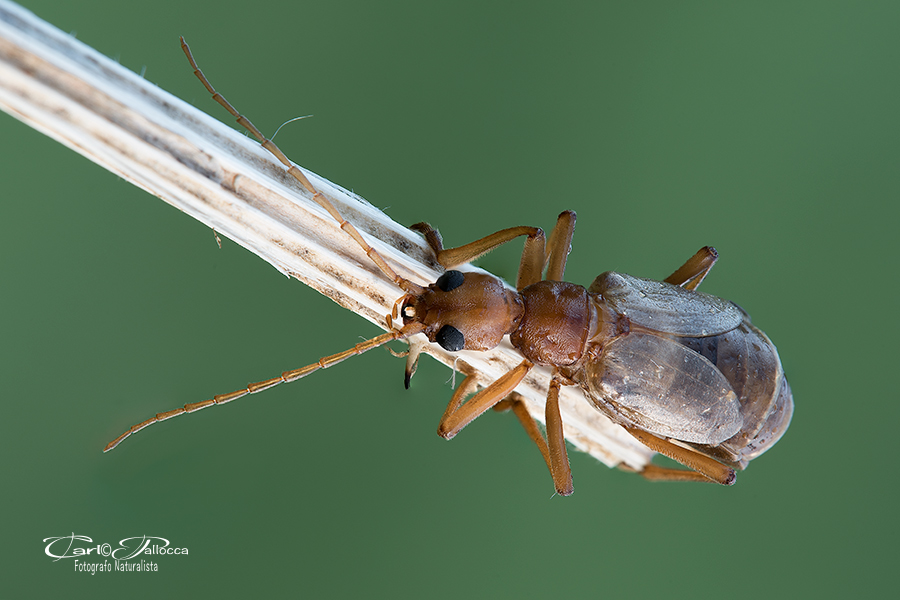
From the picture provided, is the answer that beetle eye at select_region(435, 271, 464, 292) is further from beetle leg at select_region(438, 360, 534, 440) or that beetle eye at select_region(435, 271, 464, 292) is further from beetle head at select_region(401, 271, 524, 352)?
beetle leg at select_region(438, 360, 534, 440)

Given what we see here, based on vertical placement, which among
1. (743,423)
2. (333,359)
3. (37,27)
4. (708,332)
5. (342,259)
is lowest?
(743,423)

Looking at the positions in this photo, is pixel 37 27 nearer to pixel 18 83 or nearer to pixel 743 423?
pixel 18 83

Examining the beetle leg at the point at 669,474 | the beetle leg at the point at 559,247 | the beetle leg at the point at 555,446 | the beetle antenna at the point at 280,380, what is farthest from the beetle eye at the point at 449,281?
the beetle leg at the point at 669,474

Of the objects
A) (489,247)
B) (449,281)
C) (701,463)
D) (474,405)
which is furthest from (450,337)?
(701,463)

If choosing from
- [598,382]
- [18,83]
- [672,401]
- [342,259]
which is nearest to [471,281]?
[342,259]

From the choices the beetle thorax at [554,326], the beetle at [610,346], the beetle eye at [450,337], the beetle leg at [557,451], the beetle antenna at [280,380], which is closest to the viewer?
the beetle antenna at [280,380]

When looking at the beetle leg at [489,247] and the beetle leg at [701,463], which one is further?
the beetle leg at [701,463]

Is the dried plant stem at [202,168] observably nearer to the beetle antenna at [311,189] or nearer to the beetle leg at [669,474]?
the beetle antenna at [311,189]
